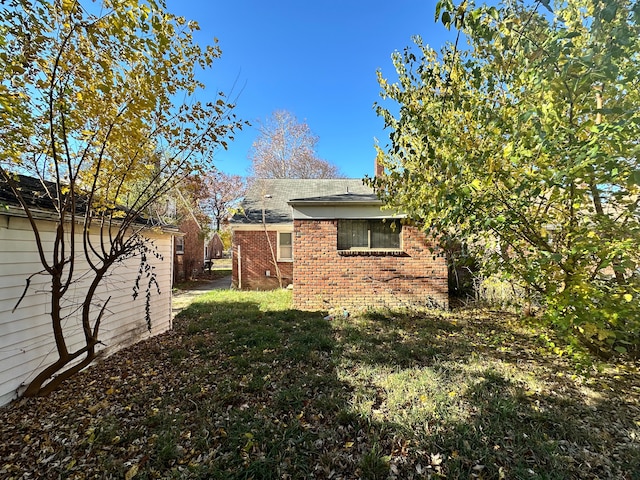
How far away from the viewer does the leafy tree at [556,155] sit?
7.57ft

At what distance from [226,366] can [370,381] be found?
2126 mm

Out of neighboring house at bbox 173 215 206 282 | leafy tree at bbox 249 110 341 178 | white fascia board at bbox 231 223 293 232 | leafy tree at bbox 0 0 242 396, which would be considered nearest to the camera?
leafy tree at bbox 0 0 242 396

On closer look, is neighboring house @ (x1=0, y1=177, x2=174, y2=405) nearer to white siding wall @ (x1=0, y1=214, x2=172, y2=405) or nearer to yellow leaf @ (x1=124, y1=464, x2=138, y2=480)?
white siding wall @ (x1=0, y1=214, x2=172, y2=405)

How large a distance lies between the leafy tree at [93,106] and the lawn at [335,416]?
0.88 meters

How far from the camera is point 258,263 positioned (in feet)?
38.9

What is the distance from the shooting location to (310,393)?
341 cm

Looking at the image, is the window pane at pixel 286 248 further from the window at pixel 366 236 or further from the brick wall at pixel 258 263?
the window at pixel 366 236

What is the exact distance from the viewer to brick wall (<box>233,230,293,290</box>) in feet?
38.5


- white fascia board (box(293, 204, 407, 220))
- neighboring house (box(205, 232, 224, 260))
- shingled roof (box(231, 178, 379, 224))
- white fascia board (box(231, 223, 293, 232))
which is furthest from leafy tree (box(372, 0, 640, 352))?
A: neighboring house (box(205, 232, 224, 260))

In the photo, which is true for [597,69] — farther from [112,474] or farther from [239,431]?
[112,474]

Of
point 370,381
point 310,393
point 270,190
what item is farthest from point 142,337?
point 270,190

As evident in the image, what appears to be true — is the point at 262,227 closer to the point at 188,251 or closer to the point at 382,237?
the point at 382,237

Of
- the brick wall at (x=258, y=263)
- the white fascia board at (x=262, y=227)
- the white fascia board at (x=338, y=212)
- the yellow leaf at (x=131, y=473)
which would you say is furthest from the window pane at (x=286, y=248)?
the yellow leaf at (x=131, y=473)

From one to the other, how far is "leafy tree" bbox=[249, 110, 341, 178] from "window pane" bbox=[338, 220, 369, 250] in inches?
708
